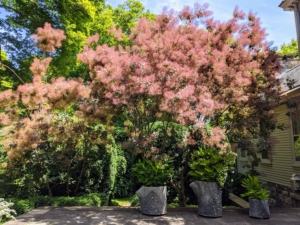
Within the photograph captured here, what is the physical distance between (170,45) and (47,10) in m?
6.81

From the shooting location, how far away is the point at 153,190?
4.89 meters

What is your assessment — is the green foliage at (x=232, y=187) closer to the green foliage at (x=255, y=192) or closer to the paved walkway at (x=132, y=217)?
the paved walkway at (x=132, y=217)

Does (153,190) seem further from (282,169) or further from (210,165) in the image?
(282,169)

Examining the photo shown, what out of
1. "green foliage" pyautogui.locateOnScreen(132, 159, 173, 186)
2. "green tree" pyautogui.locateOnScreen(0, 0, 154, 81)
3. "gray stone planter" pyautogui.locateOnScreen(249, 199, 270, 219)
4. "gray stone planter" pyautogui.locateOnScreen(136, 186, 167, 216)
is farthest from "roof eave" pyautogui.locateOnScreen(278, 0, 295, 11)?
"green tree" pyautogui.locateOnScreen(0, 0, 154, 81)

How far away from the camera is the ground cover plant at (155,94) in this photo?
4.99m

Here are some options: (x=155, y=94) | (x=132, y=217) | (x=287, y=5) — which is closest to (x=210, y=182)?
(x=132, y=217)

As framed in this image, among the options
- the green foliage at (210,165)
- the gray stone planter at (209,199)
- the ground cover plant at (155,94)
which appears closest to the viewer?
the gray stone planter at (209,199)

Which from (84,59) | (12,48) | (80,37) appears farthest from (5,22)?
(84,59)

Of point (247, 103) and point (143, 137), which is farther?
point (247, 103)

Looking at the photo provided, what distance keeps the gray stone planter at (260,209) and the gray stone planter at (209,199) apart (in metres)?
0.58

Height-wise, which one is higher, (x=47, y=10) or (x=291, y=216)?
(x=47, y=10)

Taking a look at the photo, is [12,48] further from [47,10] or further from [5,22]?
[47,10]

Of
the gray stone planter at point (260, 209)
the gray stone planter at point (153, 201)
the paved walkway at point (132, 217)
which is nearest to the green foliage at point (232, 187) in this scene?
the paved walkway at point (132, 217)

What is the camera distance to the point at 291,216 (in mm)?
4641
